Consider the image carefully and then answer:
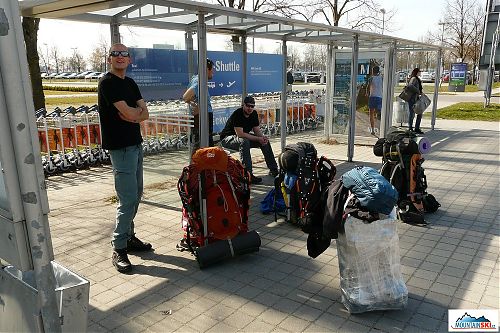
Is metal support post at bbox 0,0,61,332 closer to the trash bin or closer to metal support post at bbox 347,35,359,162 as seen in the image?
the trash bin

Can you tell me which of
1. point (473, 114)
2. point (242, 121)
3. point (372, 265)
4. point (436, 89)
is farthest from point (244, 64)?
point (473, 114)

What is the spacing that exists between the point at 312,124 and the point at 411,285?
10924mm

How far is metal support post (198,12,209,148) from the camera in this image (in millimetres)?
5297

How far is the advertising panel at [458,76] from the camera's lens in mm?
35219

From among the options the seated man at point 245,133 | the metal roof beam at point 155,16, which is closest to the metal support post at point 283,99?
the seated man at point 245,133

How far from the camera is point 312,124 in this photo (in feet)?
47.3

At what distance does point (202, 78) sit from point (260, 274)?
2.62 metres

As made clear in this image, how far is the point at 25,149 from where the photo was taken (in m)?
1.64

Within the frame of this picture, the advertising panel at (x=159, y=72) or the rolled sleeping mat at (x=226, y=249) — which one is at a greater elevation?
the advertising panel at (x=159, y=72)

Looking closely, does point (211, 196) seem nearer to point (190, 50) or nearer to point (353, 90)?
point (190, 50)

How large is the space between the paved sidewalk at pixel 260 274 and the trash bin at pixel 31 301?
1089mm

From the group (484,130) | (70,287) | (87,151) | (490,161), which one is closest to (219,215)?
(70,287)

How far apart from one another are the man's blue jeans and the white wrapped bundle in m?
2.01

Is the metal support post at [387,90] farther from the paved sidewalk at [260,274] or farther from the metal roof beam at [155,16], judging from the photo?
the metal roof beam at [155,16]
